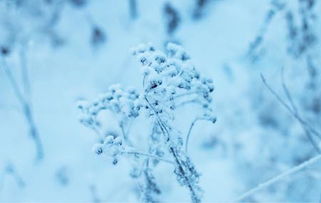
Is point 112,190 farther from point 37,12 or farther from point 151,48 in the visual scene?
point 37,12

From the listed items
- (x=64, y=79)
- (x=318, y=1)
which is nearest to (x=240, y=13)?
(x=318, y=1)

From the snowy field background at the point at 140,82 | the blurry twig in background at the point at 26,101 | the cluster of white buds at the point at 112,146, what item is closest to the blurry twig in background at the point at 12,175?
the snowy field background at the point at 140,82

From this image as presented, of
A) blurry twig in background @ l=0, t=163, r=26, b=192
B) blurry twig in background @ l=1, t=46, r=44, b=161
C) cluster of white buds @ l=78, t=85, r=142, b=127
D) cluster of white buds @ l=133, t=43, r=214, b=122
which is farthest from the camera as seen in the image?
blurry twig in background @ l=1, t=46, r=44, b=161

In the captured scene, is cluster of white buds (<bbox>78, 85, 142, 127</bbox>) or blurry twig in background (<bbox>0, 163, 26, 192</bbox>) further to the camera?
blurry twig in background (<bbox>0, 163, 26, 192</bbox>)

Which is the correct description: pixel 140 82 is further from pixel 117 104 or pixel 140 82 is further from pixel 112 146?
pixel 112 146

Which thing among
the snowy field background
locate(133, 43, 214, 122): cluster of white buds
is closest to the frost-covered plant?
locate(133, 43, 214, 122): cluster of white buds

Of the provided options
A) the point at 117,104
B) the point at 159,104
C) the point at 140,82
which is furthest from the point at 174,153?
the point at 140,82

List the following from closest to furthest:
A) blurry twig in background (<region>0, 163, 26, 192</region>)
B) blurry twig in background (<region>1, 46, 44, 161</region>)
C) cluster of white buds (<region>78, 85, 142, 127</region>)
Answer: cluster of white buds (<region>78, 85, 142, 127</region>) → blurry twig in background (<region>0, 163, 26, 192</region>) → blurry twig in background (<region>1, 46, 44, 161</region>)

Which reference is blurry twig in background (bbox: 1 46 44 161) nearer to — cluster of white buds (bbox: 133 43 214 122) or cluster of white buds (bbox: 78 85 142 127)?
cluster of white buds (bbox: 78 85 142 127)
